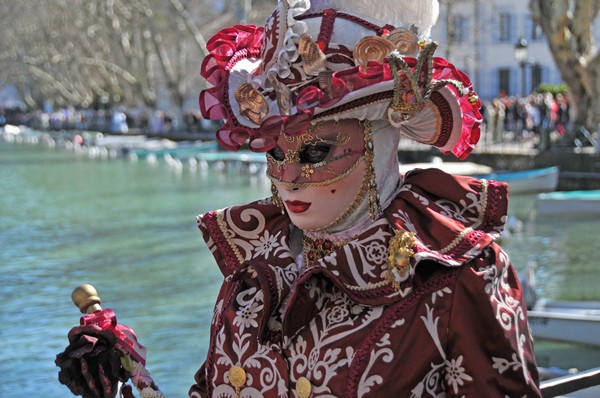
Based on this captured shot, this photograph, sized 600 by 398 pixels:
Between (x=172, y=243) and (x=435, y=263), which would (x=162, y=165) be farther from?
(x=435, y=263)

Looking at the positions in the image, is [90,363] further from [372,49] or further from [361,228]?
[372,49]

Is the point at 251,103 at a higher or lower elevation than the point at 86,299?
higher

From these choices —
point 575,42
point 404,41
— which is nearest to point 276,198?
point 404,41

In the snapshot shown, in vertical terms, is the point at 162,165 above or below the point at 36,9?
below

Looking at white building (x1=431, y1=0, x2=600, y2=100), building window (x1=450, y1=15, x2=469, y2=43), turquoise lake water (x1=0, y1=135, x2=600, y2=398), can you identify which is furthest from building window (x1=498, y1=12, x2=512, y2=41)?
turquoise lake water (x1=0, y1=135, x2=600, y2=398)

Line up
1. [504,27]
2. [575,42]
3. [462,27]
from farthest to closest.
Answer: [504,27] → [462,27] → [575,42]

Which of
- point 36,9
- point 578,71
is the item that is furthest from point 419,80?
point 36,9

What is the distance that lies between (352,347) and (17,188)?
2169 centimetres

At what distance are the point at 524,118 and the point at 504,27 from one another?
68.5 feet

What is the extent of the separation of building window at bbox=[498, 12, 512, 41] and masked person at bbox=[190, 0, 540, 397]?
158 feet

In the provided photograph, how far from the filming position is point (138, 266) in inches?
473

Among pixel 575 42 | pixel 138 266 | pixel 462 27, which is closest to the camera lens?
pixel 138 266

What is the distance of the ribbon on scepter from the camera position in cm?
239

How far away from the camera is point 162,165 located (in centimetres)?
2908
